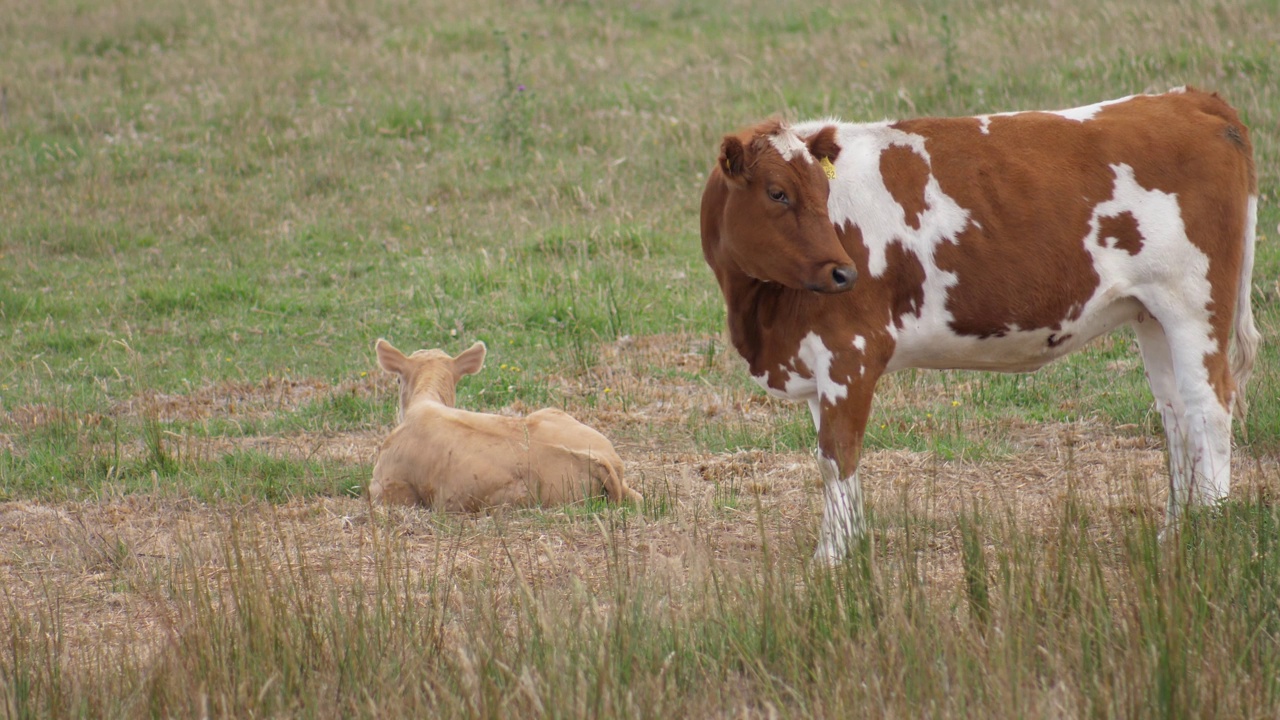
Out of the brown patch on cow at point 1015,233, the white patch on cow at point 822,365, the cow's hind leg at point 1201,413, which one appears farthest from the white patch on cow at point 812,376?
the cow's hind leg at point 1201,413

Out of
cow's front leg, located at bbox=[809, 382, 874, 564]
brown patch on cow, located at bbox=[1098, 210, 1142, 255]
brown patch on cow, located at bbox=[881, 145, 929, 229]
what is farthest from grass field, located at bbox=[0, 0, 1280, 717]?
brown patch on cow, located at bbox=[881, 145, 929, 229]

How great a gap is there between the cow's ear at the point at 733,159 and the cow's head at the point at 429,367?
2360 millimetres

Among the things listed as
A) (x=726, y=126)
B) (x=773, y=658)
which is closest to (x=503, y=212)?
(x=726, y=126)

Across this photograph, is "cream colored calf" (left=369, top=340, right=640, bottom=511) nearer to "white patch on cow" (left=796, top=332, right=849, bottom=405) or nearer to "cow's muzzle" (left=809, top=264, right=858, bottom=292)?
"white patch on cow" (left=796, top=332, right=849, bottom=405)

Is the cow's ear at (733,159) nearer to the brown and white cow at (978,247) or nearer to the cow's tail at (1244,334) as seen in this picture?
the brown and white cow at (978,247)

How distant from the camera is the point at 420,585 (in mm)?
5090

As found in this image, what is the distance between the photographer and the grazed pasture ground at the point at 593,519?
501 centimetres

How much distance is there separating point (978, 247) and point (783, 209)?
869 millimetres

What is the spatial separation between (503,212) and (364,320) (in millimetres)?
2968

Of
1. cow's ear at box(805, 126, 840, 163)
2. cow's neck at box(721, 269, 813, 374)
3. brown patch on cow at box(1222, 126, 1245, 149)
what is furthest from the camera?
brown patch on cow at box(1222, 126, 1245, 149)

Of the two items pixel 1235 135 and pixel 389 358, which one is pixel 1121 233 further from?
pixel 389 358

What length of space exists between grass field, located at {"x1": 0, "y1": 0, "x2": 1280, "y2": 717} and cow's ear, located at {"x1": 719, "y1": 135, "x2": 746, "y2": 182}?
1.46 m

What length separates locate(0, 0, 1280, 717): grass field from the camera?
4105mm

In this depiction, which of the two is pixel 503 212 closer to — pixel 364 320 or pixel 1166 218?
pixel 364 320
